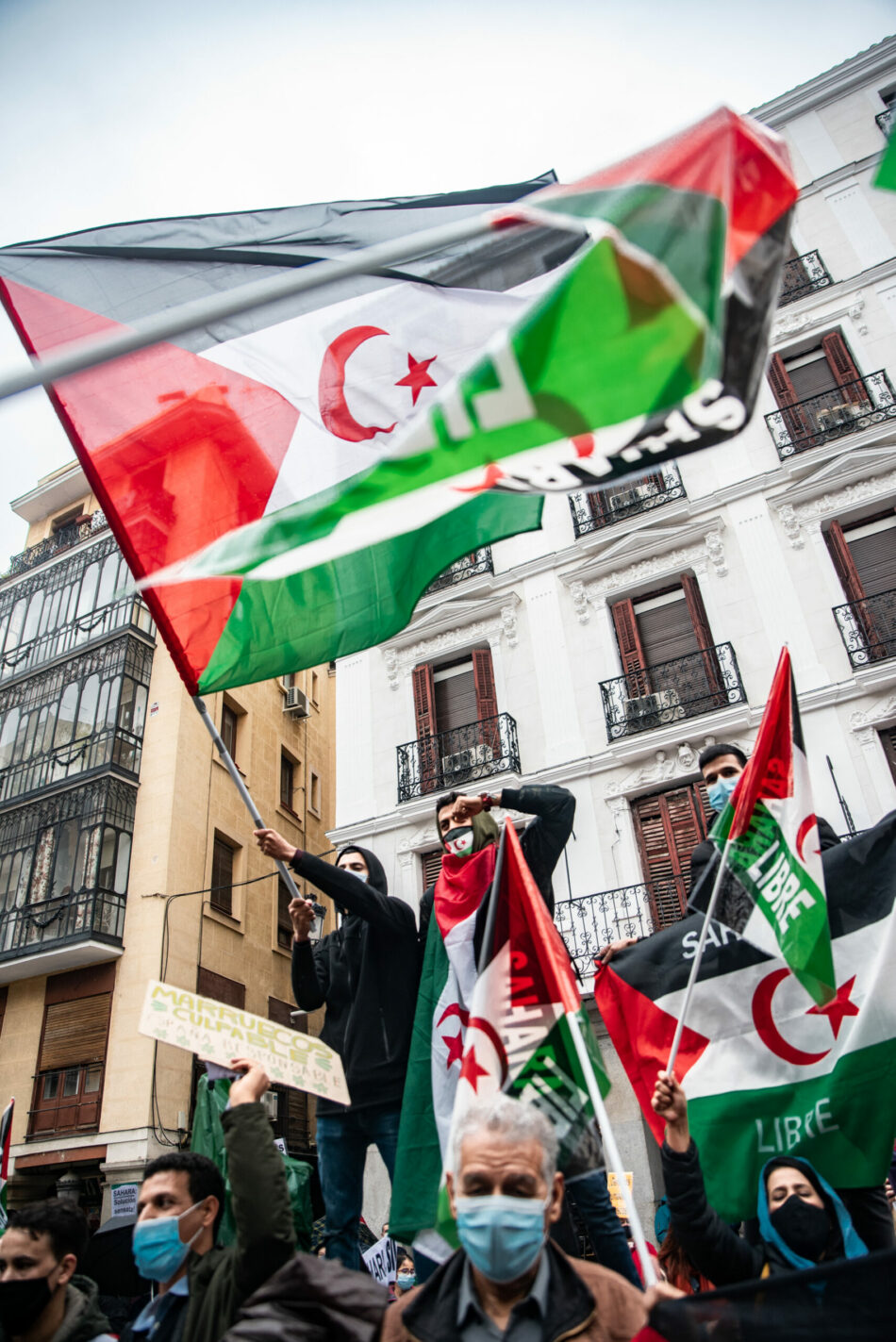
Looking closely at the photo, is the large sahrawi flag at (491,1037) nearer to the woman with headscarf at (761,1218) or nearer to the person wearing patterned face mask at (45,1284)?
the woman with headscarf at (761,1218)

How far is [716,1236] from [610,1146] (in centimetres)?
84

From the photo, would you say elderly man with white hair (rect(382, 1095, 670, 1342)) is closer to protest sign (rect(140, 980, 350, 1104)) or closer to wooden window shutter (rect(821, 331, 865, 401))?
protest sign (rect(140, 980, 350, 1104))

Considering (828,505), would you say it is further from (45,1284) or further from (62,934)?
(62,934)

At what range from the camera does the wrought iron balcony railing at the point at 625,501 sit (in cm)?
1658

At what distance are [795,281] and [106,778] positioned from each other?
1584 cm

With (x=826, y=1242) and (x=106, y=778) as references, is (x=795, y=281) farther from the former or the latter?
(x=826, y=1242)

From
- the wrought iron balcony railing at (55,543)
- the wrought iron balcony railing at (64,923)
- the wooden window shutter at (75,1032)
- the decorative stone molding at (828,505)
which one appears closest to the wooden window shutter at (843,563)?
the decorative stone molding at (828,505)

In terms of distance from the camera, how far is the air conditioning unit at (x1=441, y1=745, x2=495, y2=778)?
15.9m

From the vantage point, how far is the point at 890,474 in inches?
587

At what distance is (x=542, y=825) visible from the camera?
16.6 ft

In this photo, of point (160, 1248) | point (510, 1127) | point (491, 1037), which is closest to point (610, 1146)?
point (510, 1127)

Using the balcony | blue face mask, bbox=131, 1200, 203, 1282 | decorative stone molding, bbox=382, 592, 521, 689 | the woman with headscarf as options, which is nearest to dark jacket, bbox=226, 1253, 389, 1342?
blue face mask, bbox=131, 1200, 203, 1282

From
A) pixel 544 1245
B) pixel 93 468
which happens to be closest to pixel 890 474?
pixel 93 468

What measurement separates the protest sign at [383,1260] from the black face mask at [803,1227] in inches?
164
